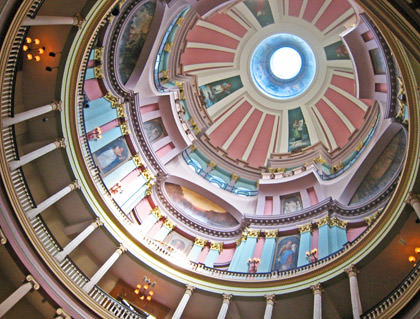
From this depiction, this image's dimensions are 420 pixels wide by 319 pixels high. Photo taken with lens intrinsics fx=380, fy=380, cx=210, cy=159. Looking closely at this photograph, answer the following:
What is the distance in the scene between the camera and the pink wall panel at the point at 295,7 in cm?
3916

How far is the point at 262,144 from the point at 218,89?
25.0ft

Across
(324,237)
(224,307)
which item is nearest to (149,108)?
(324,237)

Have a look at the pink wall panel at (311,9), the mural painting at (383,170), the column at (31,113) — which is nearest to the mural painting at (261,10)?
the pink wall panel at (311,9)

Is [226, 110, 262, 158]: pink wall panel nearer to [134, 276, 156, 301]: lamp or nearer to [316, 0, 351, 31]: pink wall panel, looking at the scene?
[316, 0, 351, 31]: pink wall panel

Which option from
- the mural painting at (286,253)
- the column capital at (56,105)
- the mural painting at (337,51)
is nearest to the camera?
the column capital at (56,105)

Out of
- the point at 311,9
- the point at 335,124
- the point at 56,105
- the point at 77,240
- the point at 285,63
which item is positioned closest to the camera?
the point at 56,105

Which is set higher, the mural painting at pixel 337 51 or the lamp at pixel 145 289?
the mural painting at pixel 337 51

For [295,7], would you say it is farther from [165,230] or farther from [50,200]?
[50,200]

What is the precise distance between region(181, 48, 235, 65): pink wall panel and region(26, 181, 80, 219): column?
20.2 meters

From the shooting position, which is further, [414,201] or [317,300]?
[317,300]

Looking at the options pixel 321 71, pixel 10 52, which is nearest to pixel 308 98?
pixel 321 71

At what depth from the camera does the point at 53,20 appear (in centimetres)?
1592

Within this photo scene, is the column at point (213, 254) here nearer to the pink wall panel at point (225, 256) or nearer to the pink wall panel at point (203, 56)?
the pink wall panel at point (225, 256)

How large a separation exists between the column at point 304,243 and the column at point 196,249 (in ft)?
22.9
